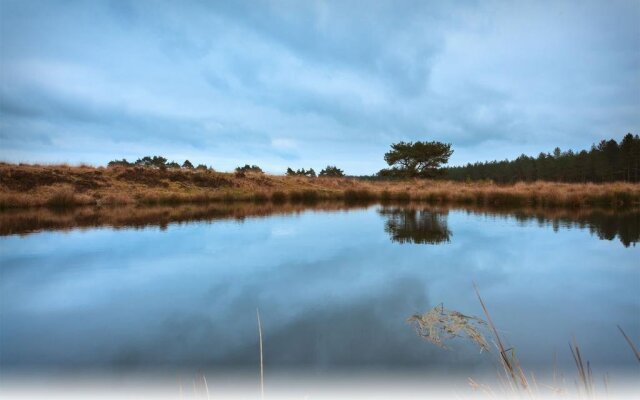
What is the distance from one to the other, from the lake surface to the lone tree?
98.5 ft

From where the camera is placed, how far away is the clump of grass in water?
11.2 feet

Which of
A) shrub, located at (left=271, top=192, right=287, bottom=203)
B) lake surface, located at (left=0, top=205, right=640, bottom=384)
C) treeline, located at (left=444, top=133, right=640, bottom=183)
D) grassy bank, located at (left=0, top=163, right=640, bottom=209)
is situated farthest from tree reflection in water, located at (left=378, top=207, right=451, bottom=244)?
treeline, located at (left=444, top=133, right=640, bottom=183)

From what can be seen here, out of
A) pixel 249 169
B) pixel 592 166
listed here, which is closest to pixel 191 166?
pixel 249 169

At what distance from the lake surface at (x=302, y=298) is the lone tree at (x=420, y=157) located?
30.0 meters

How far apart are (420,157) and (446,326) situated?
36.9 m

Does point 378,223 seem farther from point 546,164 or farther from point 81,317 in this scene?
point 546,164

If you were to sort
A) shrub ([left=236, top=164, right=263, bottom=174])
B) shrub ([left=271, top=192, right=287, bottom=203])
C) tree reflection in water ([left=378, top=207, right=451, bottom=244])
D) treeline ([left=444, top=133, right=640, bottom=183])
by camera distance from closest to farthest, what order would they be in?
tree reflection in water ([left=378, top=207, right=451, bottom=244]) → shrub ([left=271, top=192, right=287, bottom=203]) → shrub ([left=236, top=164, right=263, bottom=174]) → treeline ([left=444, top=133, right=640, bottom=183])

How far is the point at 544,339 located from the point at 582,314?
41.6 inches

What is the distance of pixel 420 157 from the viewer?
128ft

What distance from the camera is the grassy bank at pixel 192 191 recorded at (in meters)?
18.3

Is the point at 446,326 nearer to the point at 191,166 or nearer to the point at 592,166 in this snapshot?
the point at 191,166

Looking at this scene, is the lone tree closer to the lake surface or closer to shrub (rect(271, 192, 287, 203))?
shrub (rect(271, 192, 287, 203))

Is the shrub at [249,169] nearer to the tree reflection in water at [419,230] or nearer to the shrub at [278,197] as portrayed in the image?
Result: the shrub at [278,197]

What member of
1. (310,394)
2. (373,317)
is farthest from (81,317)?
(373,317)
